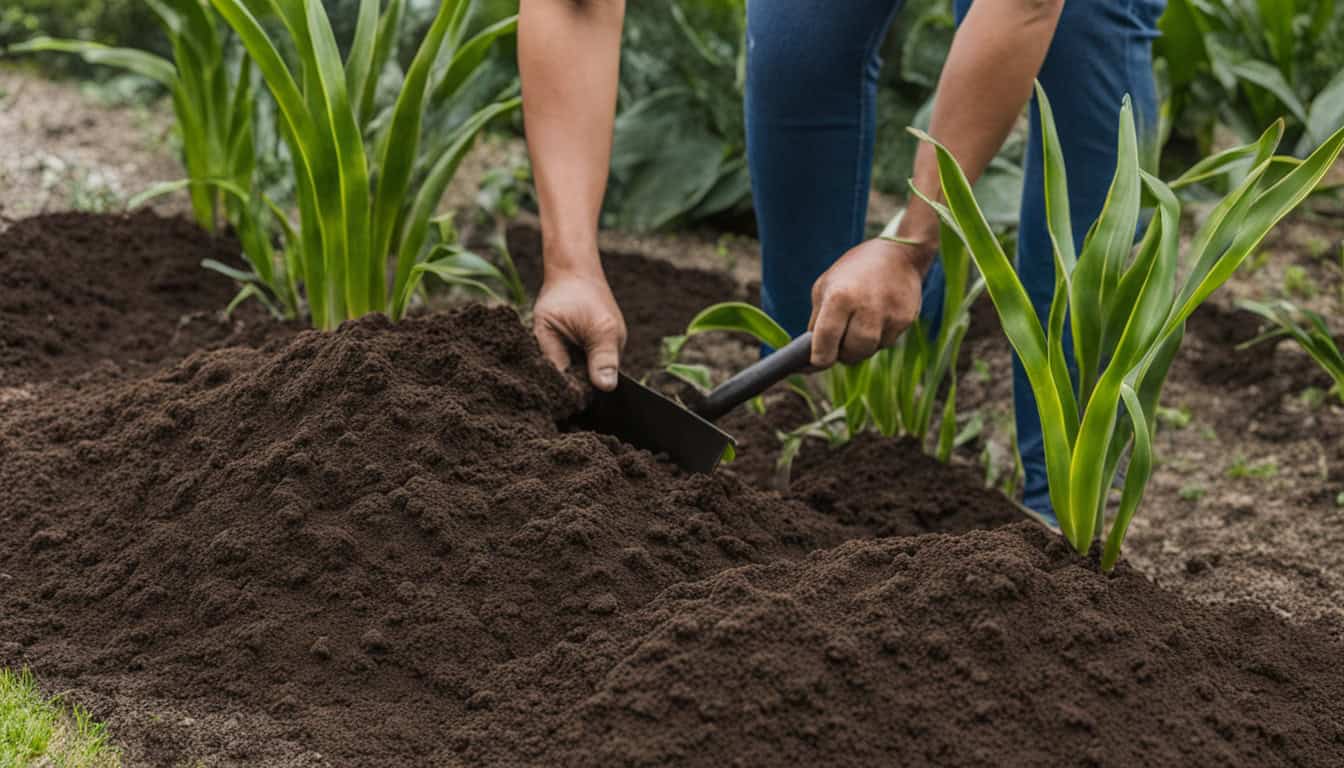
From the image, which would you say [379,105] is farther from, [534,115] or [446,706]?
[446,706]

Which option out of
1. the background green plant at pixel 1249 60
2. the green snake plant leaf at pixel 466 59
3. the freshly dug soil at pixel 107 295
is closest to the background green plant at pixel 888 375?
the green snake plant leaf at pixel 466 59

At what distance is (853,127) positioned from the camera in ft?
8.41

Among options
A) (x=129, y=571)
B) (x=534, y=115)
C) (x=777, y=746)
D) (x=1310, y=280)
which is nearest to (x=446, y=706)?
(x=777, y=746)

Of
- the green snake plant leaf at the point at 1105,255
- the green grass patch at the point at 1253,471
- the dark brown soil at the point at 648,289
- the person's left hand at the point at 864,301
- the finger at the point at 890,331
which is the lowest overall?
the green grass patch at the point at 1253,471

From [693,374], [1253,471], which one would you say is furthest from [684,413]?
[1253,471]

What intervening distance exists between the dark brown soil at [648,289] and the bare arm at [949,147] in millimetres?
1127

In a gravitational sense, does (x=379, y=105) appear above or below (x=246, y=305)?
above

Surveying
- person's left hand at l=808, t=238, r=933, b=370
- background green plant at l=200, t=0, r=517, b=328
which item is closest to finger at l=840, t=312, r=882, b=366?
person's left hand at l=808, t=238, r=933, b=370

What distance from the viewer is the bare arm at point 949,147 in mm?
1963

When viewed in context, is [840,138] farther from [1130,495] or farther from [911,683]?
[911,683]

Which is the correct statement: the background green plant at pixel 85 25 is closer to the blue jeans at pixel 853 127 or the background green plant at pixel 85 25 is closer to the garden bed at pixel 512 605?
the garden bed at pixel 512 605

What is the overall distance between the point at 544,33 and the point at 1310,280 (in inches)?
96.0

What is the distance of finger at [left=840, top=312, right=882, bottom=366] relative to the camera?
2074 millimetres

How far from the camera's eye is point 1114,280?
1.87 m
